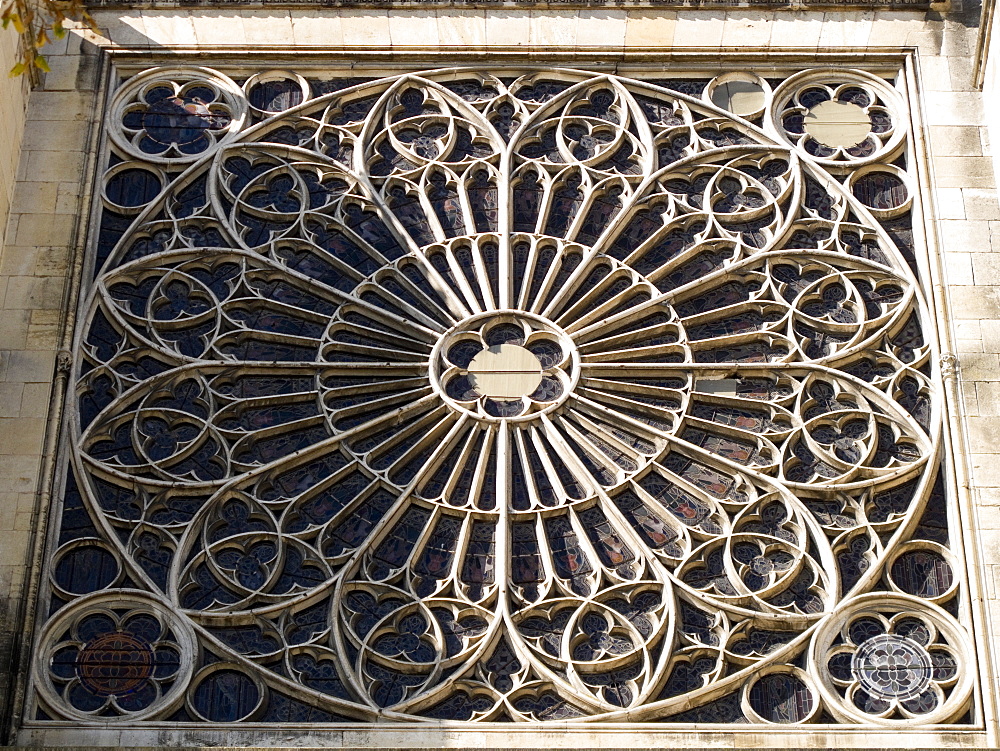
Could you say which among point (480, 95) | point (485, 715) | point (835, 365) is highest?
point (480, 95)

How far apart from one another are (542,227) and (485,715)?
17.1 ft

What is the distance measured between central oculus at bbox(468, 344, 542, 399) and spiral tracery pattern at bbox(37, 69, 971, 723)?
26 millimetres

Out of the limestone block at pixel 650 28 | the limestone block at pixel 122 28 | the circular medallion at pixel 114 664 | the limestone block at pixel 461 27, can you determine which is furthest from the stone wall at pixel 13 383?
the limestone block at pixel 650 28

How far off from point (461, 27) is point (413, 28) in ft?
1.60

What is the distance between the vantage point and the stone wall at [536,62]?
21.2 metres

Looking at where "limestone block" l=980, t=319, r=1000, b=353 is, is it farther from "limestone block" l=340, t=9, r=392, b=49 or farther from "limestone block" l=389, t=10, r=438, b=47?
"limestone block" l=340, t=9, r=392, b=49

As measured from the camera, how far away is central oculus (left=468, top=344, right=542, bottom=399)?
2256 cm

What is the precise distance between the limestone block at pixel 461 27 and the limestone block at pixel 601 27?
992mm

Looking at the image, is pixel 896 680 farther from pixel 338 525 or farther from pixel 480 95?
pixel 480 95

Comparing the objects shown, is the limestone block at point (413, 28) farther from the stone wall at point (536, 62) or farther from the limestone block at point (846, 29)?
the limestone block at point (846, 29)

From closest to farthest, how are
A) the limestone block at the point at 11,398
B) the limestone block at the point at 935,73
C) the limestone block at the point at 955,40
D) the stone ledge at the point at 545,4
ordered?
the limestone block at the point at 11,398 → the limestone block at the point at 935,73 → the limestone block at the point at 955,40 → the stone ledge at the point at 545,4

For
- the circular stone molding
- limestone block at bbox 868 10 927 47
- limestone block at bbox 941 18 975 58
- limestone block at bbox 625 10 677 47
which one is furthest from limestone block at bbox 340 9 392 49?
the circular stone molding

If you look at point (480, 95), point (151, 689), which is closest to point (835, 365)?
point (480, 95)

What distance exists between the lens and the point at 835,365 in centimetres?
2256
